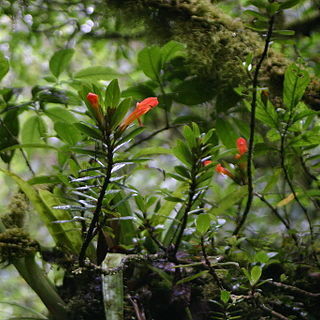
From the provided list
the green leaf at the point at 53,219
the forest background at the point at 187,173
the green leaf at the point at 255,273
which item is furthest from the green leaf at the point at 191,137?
the green leaf at the point at 53,219

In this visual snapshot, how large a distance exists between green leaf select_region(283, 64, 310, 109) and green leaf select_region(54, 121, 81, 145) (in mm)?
536

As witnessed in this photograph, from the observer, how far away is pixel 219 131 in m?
1.11

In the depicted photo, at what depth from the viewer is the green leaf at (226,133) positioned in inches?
43.3

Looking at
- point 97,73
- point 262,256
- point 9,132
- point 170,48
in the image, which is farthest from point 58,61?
point 262,256

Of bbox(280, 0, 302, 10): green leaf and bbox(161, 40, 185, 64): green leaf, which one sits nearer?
bbox(280, 0, 302, 10): green leaf

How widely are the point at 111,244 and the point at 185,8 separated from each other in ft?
2.21

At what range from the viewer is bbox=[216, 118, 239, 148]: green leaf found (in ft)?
3.60

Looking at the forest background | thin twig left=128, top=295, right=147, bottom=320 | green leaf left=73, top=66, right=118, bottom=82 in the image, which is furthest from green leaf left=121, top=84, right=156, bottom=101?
thin twig left=128, top=295, right=147, bottom=320

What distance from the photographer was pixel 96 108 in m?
0.60

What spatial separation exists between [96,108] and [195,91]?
1.87ft

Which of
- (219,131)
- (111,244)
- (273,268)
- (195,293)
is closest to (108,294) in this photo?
(111,244)

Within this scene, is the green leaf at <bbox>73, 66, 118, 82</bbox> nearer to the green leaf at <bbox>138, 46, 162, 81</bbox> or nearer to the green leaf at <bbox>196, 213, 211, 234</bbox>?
the green leaf at <bbox>138, 46, 162, 81</bbox>

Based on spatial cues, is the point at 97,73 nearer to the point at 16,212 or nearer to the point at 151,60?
the point at 151,60

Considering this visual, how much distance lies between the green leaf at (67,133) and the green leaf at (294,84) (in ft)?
1.76
